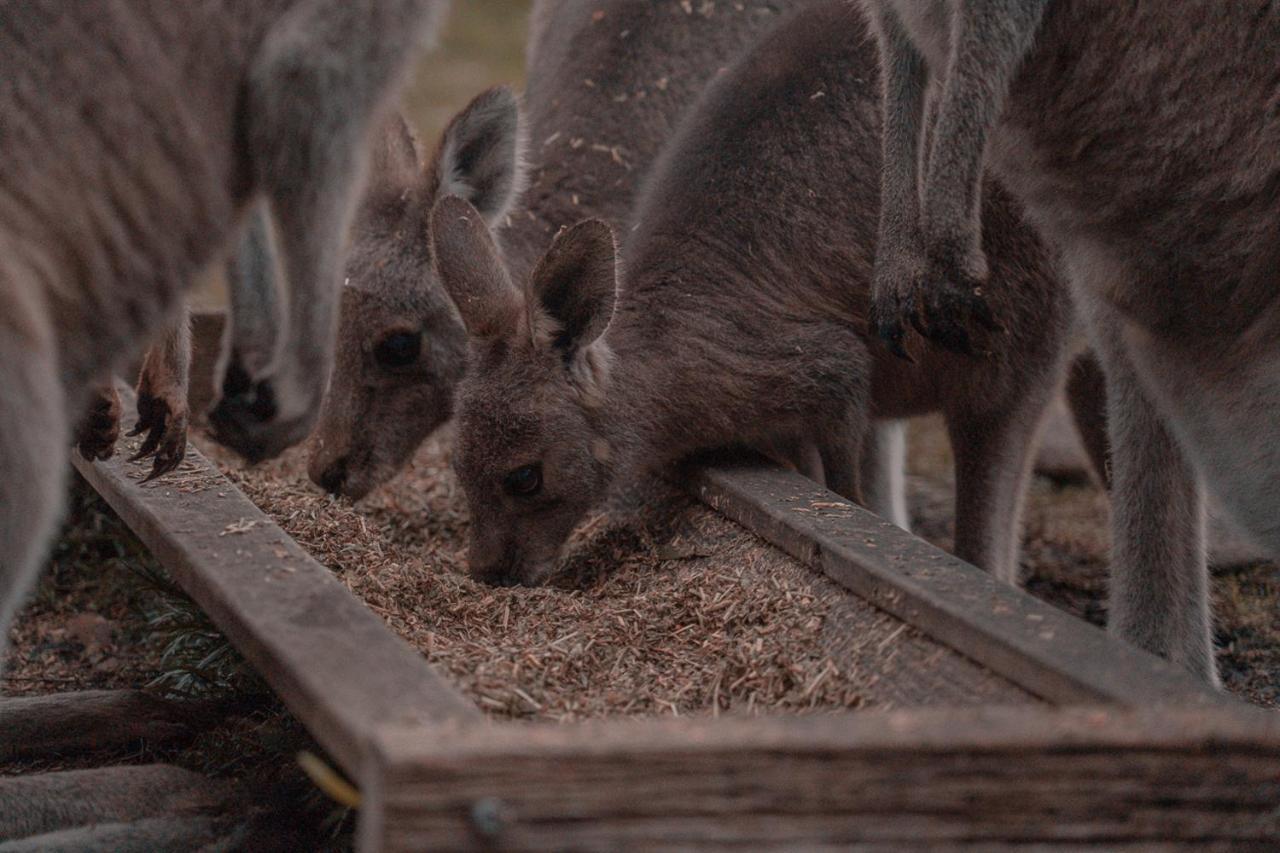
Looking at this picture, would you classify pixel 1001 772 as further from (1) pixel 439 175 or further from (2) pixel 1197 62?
(1) pixel 439 175

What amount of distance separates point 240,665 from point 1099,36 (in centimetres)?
221

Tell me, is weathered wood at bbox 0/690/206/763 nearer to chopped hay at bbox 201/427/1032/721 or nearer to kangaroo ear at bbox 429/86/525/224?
chopped hay at bbox 201/427/1032/721

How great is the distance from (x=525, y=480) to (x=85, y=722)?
110 cm

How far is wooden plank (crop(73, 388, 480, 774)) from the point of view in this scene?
80.9 inches

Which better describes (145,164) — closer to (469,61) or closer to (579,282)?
(579,282)

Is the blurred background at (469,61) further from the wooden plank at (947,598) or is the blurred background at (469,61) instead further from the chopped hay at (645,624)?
the wooden plank at (947,598)

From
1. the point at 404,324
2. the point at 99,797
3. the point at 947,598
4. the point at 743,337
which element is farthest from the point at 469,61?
the point at 947,598

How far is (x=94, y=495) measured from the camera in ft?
15.1

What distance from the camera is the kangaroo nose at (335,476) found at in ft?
13.7

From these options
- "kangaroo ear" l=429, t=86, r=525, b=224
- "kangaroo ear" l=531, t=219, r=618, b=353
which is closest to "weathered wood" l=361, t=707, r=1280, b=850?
"kangaroo ear" l=531, t=219, r=618, b=353

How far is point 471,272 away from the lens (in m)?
3.62

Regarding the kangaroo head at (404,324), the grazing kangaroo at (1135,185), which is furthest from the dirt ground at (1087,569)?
the kangaroo head at (404,324)

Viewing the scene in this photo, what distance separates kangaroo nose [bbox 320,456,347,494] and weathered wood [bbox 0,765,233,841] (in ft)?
4.34

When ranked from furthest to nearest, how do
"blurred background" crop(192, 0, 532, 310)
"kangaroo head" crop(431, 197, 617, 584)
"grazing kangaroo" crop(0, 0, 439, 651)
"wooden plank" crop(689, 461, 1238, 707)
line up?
"blurred background" crop(192, 0, 532, 310)
"kangaroo head" crop(431, 197, 617, 584)
"grazing kangaroo" crop(0, 0, 439, 651)
"wooden plank" crop(689, 461, 1238, 707)
